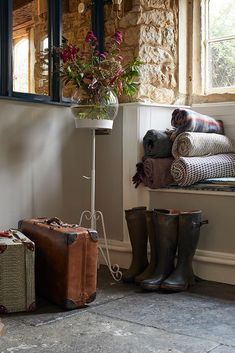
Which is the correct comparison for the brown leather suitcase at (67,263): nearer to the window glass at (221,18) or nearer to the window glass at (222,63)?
the window glass at (222,63)

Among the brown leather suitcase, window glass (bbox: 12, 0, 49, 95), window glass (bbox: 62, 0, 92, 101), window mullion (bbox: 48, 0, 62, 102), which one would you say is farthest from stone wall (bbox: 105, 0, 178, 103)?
the brown leather suitcase

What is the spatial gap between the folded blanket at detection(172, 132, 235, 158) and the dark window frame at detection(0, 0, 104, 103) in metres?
0.92

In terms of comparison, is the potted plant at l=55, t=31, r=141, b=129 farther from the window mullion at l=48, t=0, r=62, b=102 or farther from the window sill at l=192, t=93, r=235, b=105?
the window sill at l=192, t=93, r=235, b=105

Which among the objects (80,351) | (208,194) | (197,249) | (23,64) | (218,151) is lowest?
(80,351)

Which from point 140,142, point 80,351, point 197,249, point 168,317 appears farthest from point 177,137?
point 80,351

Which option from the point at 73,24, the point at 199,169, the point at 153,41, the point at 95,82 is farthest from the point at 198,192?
the point at 73,24

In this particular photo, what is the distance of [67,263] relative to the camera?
9.38 ft

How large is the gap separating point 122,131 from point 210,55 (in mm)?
978

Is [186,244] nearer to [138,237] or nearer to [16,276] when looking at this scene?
[138,237]

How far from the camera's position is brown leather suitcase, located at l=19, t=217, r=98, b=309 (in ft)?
9.43

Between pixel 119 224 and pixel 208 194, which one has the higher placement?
pixel 208 194

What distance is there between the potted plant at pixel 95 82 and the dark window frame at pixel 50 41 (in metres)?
0.18

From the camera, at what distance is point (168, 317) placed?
2.77 meters

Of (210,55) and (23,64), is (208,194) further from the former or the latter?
(23,64)
